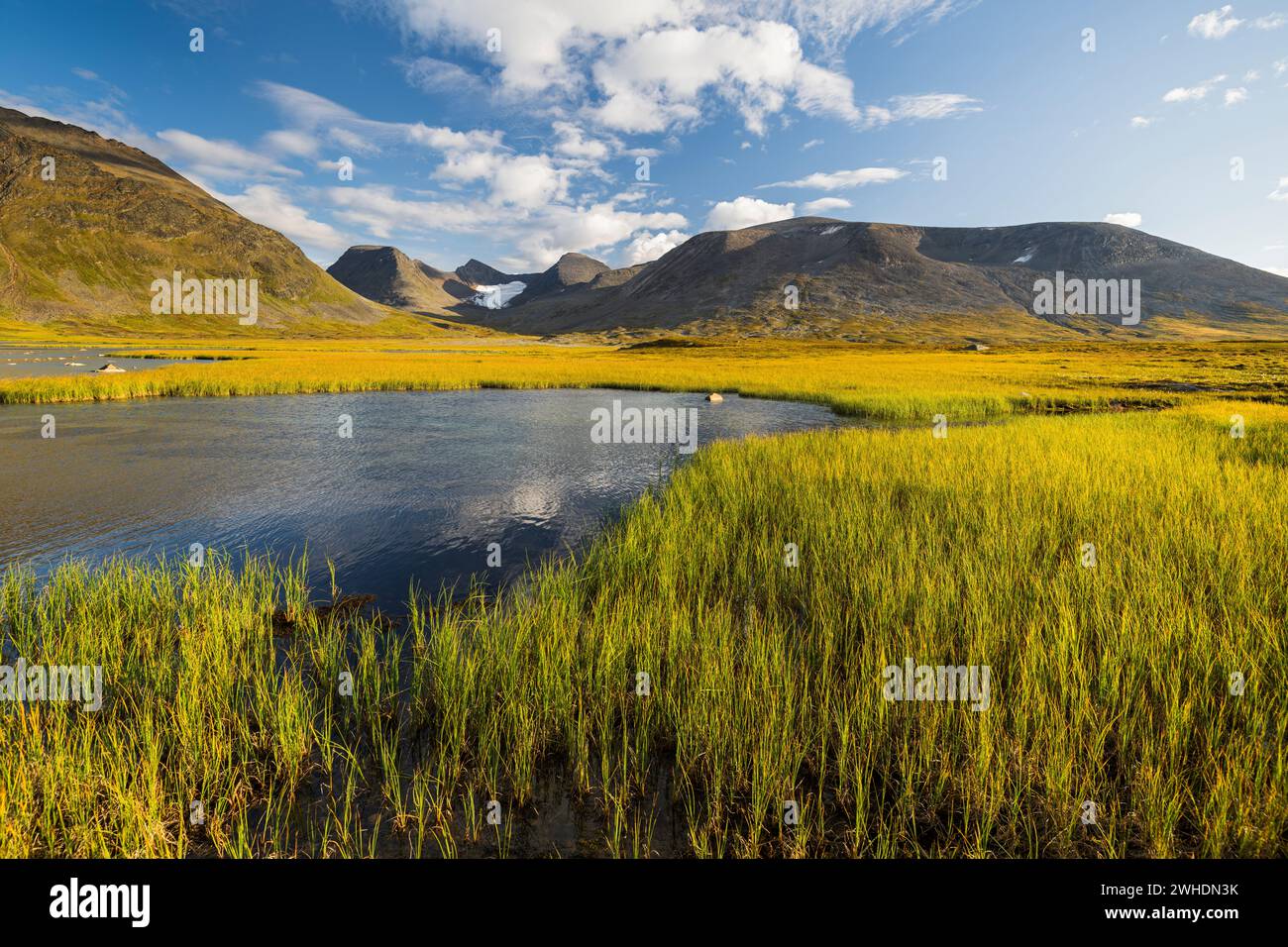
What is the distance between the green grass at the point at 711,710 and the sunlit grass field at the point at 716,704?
0.04 m

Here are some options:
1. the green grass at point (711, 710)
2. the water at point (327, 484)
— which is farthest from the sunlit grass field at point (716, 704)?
the water at point (327, 484)

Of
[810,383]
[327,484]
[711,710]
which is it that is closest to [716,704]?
[711,710]

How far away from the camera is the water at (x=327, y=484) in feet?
35.4

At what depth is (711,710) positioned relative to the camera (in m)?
5.08

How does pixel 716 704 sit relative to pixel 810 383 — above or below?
below

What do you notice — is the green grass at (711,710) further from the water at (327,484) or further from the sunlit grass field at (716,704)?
the water at (327,484)

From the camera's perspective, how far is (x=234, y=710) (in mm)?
5355

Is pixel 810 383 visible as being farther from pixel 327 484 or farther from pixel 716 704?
pixel 716 704

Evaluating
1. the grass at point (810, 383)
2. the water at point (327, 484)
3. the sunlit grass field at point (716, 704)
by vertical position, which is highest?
the grass at point (810, 383)

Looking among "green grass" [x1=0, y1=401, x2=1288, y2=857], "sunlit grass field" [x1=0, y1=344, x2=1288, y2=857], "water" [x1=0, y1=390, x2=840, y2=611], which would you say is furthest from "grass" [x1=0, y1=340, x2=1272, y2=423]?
"green grass" [x1=0, y1=401, x2=1288, y2=857]

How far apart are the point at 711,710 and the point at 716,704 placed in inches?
8.1
